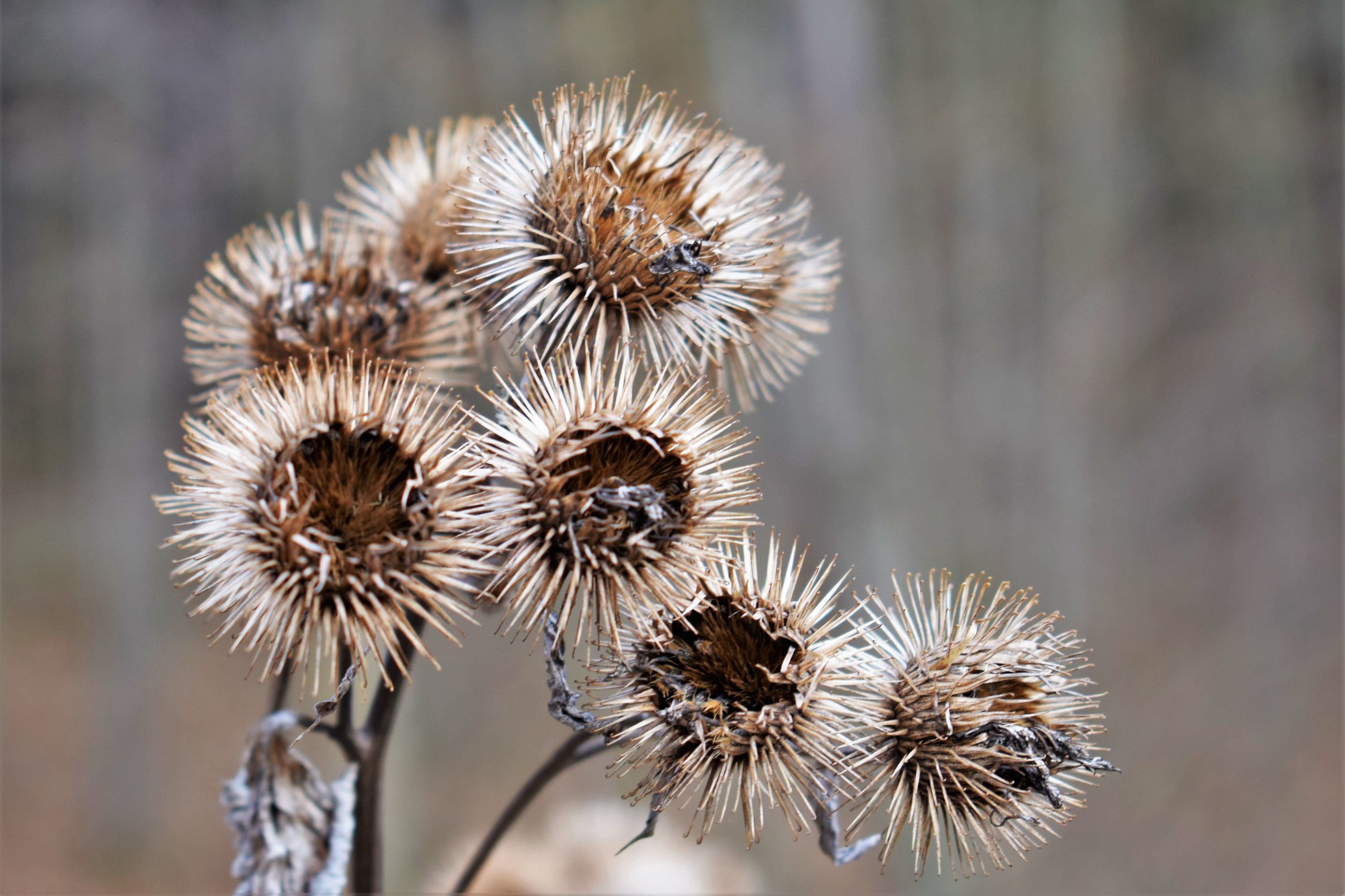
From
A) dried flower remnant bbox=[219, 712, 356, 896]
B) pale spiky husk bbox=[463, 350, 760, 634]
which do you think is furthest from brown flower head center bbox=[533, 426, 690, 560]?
dried flower remnant bbox=[219, 712, 356, 896]

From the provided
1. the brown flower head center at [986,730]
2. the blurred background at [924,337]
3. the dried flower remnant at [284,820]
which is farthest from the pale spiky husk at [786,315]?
the blurred background at [924,337]

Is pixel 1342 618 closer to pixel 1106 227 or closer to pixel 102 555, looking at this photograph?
pixel 1106 227

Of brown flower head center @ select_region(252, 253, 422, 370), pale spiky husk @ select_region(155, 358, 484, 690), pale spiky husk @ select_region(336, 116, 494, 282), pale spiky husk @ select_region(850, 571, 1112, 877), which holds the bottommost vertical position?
pale spiky husk @ select_region(850, 571, 1112, 877)

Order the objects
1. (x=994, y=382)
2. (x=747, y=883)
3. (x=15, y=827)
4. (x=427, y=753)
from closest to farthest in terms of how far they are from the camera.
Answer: (x=747, y=883), (x=427, y=753), (x=994, y=382), (x=15, y=827)

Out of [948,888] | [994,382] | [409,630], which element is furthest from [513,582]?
[994,382]

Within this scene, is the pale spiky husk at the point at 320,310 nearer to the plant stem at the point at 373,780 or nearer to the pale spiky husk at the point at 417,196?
the pale spiky husk at the point at 417,196

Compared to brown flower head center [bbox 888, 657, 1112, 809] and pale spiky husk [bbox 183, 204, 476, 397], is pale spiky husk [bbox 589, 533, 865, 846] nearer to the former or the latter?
brown flower head center [bbox 888, 657, 1112, 809]
